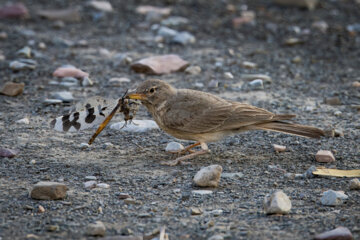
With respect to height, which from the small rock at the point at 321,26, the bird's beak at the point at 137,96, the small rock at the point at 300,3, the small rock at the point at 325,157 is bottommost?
the small rock at the point at 325,157

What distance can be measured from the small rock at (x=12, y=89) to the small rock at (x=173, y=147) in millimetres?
2590

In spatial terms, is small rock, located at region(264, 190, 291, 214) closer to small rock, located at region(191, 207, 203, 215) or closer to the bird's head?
small rock, located at region(191, 207, 203, 215)

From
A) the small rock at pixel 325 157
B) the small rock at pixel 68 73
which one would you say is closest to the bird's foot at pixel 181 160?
the small rock at pixel 325 157

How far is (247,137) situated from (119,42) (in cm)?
460

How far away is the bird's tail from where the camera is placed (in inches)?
235

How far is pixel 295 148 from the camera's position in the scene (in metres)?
6.46

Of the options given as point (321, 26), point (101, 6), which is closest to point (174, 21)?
point (101, 6)

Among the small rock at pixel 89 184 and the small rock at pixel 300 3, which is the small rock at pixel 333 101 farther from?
the small rock at pixel 300 3

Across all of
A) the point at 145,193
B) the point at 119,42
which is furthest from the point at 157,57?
the point at 145,193

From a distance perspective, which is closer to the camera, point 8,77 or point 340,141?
point 340,141

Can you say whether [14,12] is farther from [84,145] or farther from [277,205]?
[277,205]

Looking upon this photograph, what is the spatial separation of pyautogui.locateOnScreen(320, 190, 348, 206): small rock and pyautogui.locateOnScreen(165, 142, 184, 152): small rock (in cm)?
190

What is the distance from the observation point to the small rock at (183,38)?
35.0 ft

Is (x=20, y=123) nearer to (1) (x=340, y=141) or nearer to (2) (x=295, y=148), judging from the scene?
(2) (x=295, y=148)
